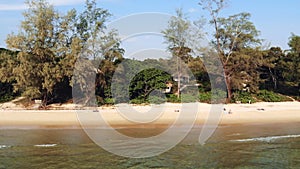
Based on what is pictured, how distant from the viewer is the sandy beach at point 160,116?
17577mm

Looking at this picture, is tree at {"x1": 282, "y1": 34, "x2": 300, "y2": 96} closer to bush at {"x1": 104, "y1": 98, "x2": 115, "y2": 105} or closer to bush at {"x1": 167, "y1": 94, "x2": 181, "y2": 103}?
Answer: bush at {"x1": 167, "y1": 94, "x2": 181, "y2": 103}

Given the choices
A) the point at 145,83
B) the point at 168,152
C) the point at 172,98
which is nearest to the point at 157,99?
the point at 172,98

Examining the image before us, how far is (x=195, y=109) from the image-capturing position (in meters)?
21.0

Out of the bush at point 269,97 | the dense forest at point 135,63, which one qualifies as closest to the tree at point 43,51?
the dense forest at point 135,63

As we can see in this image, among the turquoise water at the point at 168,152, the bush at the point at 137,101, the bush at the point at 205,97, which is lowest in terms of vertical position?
the turquoise water at the point at 168,152

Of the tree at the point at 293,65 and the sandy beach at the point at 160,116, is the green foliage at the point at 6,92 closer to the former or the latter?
the sandy beach at the point at 160,116

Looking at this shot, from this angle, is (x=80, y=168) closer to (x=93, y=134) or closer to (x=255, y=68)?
(x=93, y=134)

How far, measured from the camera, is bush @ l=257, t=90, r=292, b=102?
24.4 meters

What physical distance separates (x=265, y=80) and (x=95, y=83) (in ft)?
40.4

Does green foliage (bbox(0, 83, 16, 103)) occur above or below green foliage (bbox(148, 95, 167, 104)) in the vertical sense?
above

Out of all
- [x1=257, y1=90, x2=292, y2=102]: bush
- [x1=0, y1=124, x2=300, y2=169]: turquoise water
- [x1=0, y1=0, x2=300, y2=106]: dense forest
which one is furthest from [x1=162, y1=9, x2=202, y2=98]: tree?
[x1=0, y1=124, x2=300, y2=169]: turquoise water

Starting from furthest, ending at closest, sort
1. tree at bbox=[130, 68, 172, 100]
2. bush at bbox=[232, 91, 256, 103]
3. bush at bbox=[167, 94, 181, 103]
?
1. bush at bbox=[232, 91, 256, 103]
2. bush at bbox=[167, 94, 181, 103]
3. tree at bbox=[130, 68, 172, 100]

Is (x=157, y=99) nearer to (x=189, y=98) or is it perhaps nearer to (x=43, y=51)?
(x=189, y=98)

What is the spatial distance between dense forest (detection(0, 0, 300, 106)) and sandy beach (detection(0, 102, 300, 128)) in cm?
176
